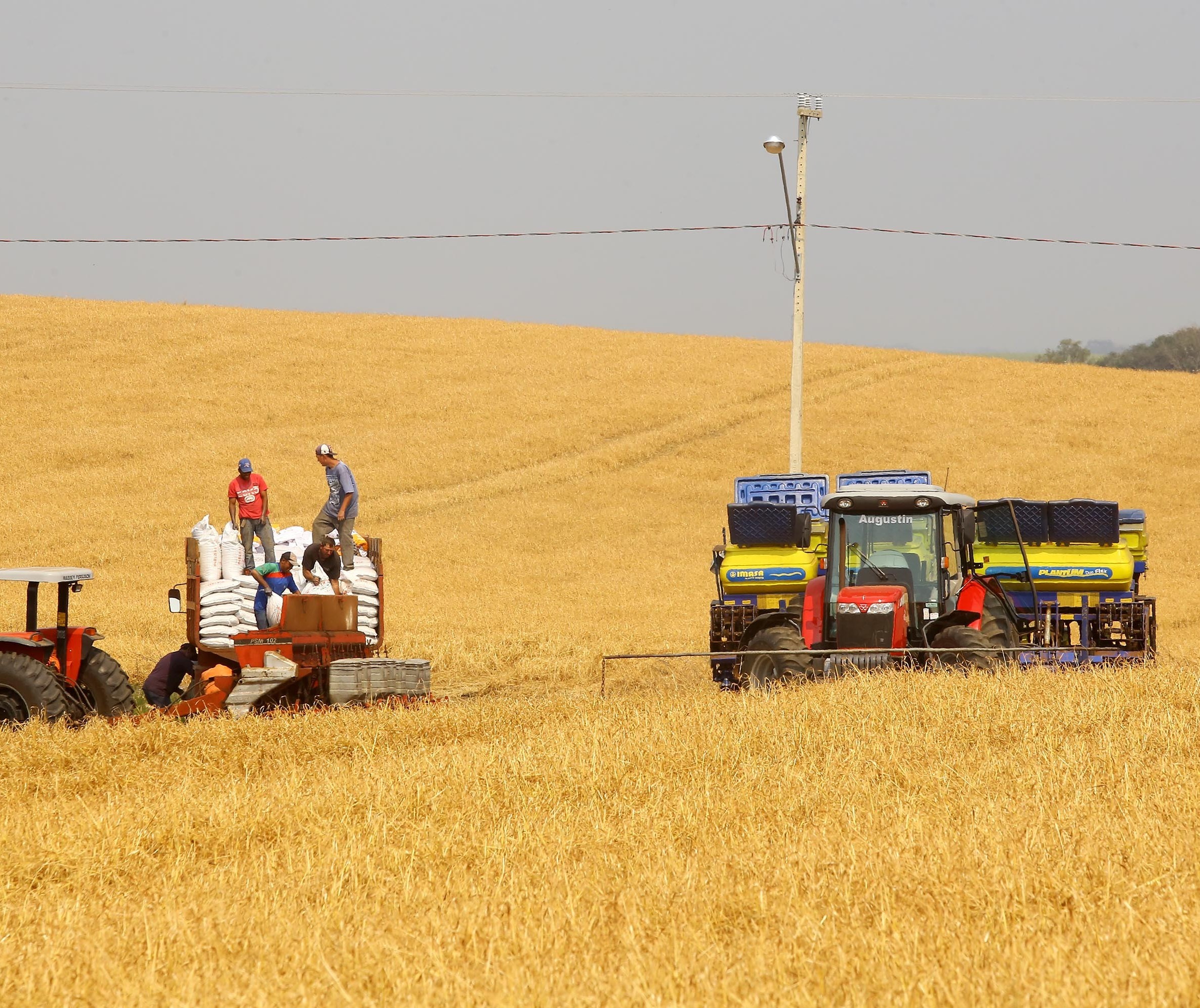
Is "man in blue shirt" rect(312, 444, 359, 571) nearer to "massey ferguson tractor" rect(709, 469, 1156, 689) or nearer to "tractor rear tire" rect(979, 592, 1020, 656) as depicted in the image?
"massey ferguson tractor" rect(709, 469, 1156, 689)

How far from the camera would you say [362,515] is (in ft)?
95.3

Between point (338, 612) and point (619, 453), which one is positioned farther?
point (619, 453)

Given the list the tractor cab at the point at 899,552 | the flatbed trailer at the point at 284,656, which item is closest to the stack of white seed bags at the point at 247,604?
the flatbed trailer at the point at 284,656

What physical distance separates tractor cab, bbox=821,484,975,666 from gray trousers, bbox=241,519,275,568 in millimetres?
5909

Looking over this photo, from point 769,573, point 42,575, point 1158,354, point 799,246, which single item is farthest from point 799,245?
point 1158,354

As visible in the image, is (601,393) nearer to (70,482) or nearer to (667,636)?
(70,482)

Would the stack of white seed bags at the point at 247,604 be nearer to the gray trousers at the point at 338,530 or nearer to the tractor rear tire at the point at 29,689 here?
the gray trousers at the point at 338,530

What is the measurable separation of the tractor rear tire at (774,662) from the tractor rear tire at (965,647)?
3.58ft

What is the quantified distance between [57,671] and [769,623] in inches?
238

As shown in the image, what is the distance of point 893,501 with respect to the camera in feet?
37.5

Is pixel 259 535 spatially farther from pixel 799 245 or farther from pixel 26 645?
pixel 799 245

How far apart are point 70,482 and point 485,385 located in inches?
545

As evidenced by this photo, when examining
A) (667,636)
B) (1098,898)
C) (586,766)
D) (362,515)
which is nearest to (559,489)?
(362,515)

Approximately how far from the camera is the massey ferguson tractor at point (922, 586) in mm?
10984
